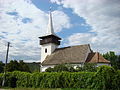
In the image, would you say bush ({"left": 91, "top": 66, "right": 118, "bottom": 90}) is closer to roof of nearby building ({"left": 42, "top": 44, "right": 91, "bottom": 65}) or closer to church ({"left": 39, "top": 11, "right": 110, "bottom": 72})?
church ({"left": 39, "top": 11, "right": 110, "bottom": 72})

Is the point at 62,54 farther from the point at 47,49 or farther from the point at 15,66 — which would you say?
the point at 15,66

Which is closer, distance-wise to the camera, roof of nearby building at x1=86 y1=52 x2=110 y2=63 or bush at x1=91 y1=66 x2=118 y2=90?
bush at x1=91 y1=66 x2=118 y2=90

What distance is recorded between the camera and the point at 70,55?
36.8m

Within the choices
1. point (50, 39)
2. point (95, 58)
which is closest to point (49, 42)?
point (50, 39)

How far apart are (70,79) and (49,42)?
2623cm

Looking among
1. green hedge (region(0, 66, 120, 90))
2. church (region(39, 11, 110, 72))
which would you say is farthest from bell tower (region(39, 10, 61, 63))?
green hedge (region(0, 66, 120, 90))

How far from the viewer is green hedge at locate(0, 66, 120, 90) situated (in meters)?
16.5

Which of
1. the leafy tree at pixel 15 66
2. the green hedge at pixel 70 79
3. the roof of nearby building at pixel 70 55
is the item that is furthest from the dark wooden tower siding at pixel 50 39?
the green hedge at pixel 70 79

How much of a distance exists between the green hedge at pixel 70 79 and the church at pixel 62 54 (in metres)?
13.5

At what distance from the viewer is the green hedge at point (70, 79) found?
16.5m

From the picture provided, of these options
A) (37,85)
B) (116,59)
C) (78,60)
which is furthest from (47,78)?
(116,59)

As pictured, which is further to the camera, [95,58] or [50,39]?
[50,39]

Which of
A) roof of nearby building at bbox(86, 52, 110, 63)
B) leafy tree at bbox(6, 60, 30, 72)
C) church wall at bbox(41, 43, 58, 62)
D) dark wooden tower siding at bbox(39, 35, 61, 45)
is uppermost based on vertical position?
dark wooden tower siding at bbox(39, 35, 61, 45)

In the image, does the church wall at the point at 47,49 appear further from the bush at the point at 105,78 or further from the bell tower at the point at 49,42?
the bush at the point at 105,78
